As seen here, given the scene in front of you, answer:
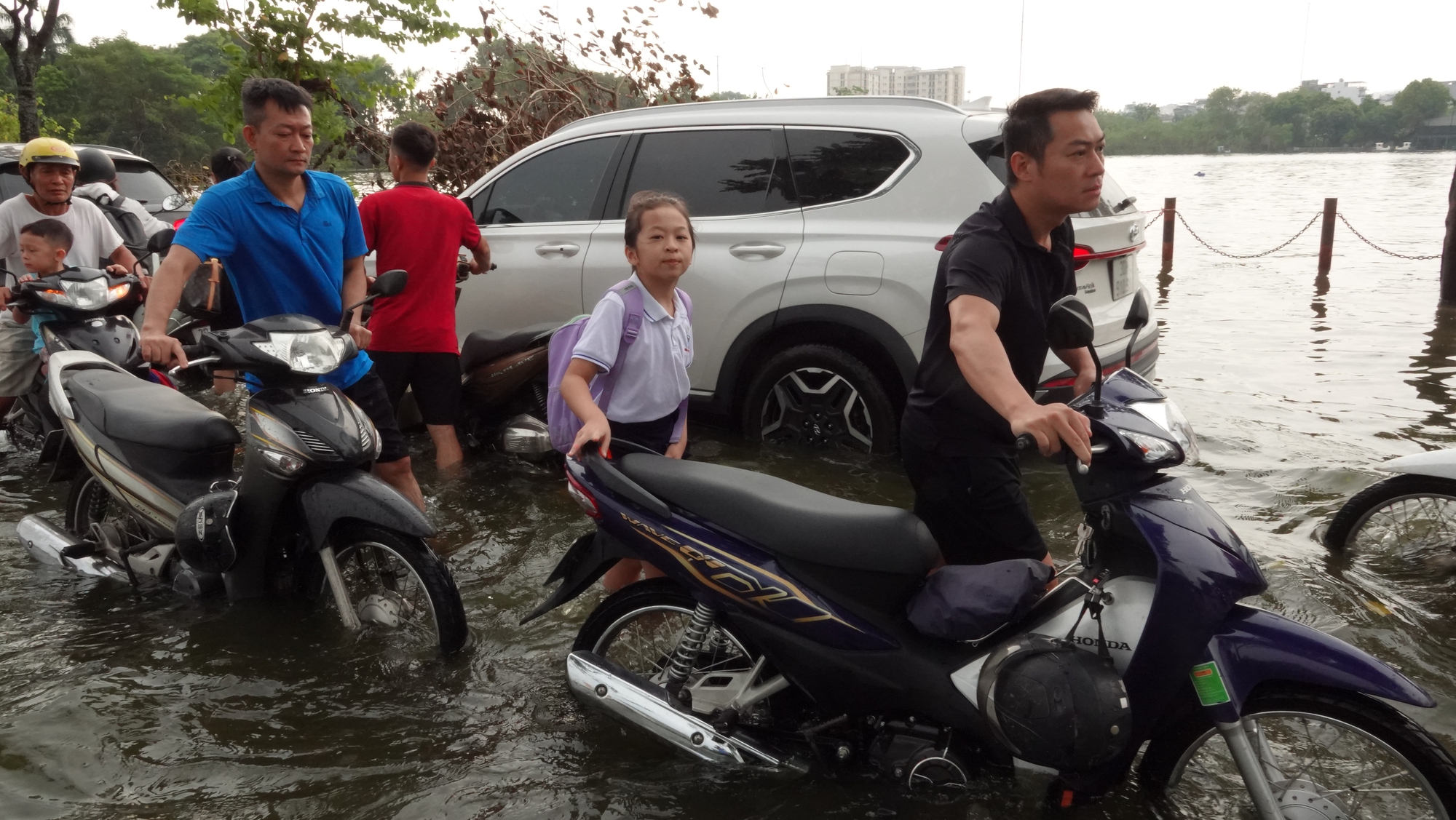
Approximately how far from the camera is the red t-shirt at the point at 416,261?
4.79 m

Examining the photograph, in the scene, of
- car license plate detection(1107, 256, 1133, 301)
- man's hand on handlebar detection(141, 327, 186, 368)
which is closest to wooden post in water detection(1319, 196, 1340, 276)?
car license plate detection(1107, 256, 1133, 301)

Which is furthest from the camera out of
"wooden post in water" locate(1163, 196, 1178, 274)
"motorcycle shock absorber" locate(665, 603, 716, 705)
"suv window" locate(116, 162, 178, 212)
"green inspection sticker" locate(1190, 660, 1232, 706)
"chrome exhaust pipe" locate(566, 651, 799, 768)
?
"wooden post in water" locate(1163, 196, 1178, 274)

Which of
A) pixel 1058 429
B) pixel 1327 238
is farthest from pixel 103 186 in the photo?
pixel 1327 238

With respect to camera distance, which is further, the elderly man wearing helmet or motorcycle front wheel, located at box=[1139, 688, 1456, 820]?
the elderly man wearing helmet

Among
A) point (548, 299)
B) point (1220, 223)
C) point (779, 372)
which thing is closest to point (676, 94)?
point (548, 299)

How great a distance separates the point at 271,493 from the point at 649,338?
140cm

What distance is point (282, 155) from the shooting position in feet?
11.5

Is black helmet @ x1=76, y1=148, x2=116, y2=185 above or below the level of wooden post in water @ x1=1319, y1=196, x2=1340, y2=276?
above

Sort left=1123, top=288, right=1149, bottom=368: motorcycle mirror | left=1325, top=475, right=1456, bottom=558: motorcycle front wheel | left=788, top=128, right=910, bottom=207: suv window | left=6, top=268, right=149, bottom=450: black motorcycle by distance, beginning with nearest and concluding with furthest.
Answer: left=1123, top=288, right=1149, bottom=368: motorcycle mirror < left=1325, top=475, right=1456, bottom=558: motorcycle front wheel < left=6, top=268, right=149, bottom=450: black motorcycle < left=788, top=128, right=910, bottom=207: suv window

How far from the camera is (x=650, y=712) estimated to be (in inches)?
103

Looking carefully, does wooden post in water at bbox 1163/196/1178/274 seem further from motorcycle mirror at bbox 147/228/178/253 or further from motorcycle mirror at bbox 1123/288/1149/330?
motorcycle mirror at bbox 147/228/178/253

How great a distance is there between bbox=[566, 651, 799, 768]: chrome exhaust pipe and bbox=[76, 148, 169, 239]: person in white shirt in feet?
19.7

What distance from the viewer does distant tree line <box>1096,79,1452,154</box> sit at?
67.6m

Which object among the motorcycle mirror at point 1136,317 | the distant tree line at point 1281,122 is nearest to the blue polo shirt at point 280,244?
the motorcycle mirror at point 1136,317
